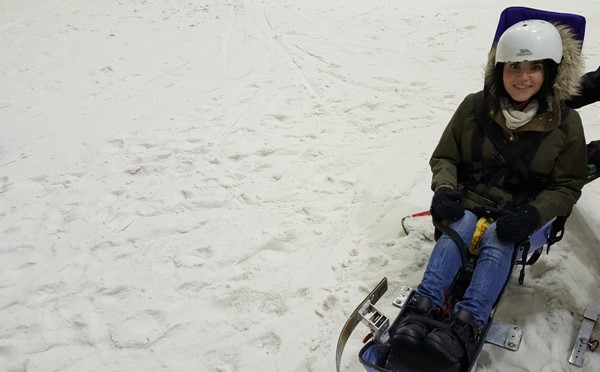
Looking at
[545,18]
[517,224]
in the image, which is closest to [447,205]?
[517,224]

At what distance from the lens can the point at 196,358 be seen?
225 centimetres

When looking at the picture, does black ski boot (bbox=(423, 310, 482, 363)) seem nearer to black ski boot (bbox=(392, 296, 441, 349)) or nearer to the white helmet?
black ski boot (bbox=(392, 296, 441, 349))

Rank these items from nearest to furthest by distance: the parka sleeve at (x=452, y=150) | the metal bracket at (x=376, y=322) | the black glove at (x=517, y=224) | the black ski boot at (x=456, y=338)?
the black ski boot at (x=456, y=338) < the metal bracket at (x=376, y=322) < the black glove at (x=517, y=224) < the parka sleeve at (x=452, y=150)

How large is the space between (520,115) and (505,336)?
3.04 feet

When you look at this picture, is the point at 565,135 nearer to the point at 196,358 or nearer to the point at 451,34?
the point at 196,358

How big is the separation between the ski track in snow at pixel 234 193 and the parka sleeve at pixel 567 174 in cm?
52

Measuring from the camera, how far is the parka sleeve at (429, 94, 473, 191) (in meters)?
2.16

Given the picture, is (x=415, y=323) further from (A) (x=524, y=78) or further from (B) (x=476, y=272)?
(A) (x=524, y=78)

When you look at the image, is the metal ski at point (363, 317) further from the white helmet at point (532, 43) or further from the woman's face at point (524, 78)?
the white helmet at point (532, 43)

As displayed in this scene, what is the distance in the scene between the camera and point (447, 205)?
2023 millimetres

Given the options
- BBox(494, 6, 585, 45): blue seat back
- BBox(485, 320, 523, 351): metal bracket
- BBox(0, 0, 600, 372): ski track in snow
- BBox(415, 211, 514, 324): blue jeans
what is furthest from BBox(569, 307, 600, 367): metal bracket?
BBox(494, 6, 585, 45): blue seat back

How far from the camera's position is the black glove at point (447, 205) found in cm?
202

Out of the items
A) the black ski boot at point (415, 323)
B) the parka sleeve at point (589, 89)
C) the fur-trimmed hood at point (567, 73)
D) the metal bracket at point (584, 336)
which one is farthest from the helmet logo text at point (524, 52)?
the metal bracket at point (584, 336)

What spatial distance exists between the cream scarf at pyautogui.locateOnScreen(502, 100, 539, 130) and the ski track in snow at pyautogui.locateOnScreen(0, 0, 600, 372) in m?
0.83
